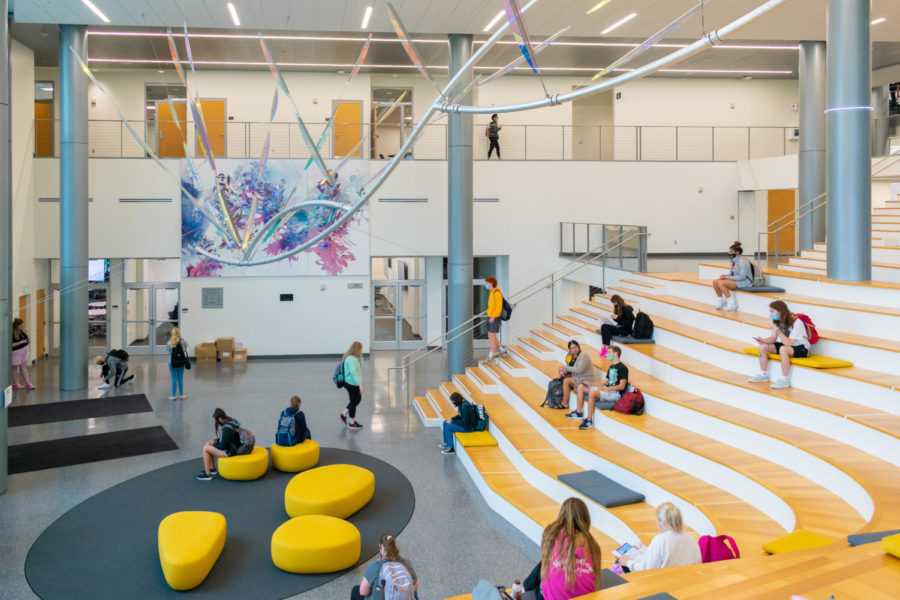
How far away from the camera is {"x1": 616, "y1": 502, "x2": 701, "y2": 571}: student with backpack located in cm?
498


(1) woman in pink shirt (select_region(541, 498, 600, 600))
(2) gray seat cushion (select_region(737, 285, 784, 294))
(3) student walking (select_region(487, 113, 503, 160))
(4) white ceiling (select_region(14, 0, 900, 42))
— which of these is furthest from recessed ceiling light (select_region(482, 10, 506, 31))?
(1) woman in pink shirt (select_region(541, 498, 600, 600))

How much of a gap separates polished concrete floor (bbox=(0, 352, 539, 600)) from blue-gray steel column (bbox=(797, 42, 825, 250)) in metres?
8.76

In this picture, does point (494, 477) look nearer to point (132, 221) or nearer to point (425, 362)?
point (425, 362)

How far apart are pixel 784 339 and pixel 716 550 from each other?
167 inches

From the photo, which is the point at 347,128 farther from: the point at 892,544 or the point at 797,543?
the point at 892,544

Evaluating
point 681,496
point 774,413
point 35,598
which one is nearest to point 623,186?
point 774,413

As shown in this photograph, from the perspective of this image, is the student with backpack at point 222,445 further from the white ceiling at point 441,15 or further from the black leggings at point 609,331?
the white ceiling at point 441,15

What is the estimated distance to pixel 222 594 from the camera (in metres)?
6.36

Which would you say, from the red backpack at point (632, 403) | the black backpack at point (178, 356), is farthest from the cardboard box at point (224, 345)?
the red backpack at point (632, 403)

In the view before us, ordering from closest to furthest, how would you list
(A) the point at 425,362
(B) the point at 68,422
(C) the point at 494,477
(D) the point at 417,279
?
(C) the point at 494,477 < (B) the point at 68,422 < (A) the point at 425,362 < (D) the point at 417,279

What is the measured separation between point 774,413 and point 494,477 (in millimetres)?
3216

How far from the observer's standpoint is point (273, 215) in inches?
735

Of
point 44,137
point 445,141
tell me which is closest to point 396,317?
point 445,141

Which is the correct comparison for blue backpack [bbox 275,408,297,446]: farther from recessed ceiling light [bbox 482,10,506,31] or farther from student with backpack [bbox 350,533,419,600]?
recessed ceiling light [bbox 482,10,506,31]
